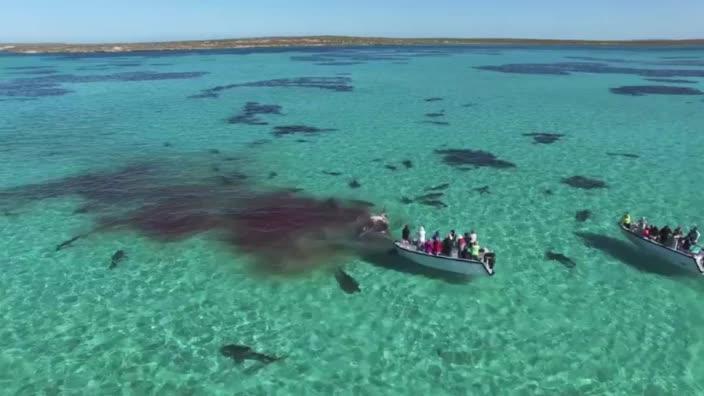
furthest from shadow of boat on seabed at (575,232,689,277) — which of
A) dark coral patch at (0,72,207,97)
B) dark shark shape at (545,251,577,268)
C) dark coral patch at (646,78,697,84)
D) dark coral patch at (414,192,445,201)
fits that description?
dark coral patch at (0,72,207,97)

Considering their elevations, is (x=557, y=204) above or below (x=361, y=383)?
above

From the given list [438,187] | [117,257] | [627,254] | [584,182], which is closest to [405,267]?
[627,254]

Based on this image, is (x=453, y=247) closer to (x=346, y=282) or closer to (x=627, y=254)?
(x=346, y=282)

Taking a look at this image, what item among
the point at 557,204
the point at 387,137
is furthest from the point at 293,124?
the point at 557,204

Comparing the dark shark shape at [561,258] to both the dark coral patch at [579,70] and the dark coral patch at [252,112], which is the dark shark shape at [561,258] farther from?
the dark coral patch at [579,70]

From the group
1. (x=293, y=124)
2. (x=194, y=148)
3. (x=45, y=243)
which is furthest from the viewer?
(x=293, y=124)

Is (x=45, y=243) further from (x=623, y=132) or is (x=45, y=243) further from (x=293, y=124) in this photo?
(x=623, y=132)
